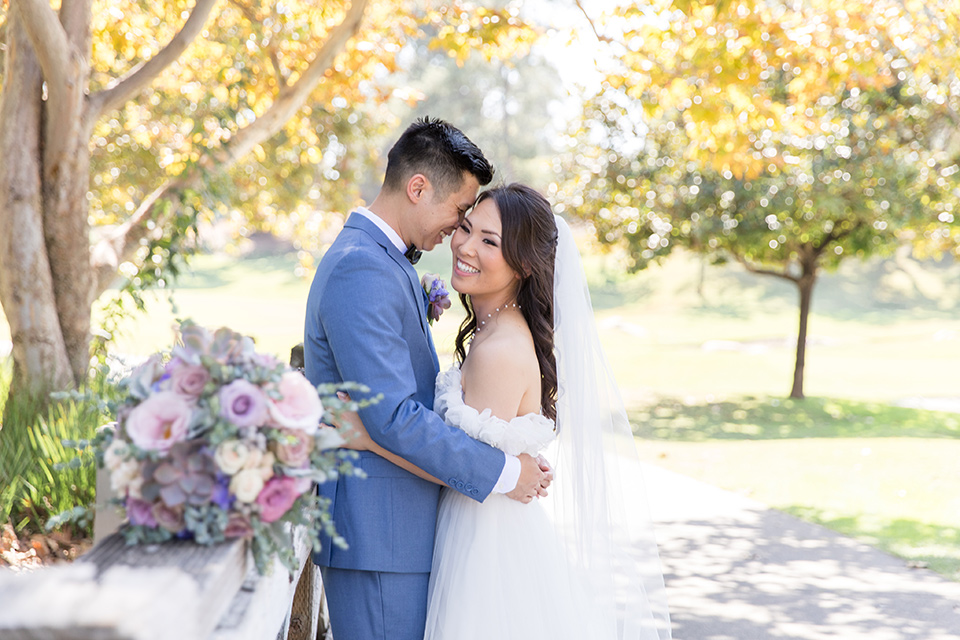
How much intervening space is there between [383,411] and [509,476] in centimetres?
57

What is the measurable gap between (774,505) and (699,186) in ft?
24.2

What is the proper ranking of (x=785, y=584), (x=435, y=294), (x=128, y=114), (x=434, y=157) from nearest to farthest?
(x=434, y=157) → (x=435, y=294) → (x=785, y=584) → (x=128, y=114)

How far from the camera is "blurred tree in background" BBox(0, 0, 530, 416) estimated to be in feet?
16.2

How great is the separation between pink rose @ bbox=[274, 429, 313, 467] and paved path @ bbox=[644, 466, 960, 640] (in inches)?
139

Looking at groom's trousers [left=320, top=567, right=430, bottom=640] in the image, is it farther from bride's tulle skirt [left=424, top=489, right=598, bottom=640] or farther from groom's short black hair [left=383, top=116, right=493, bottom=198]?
groom's short black hair [left=383, top=116, right=493, bottom=198]

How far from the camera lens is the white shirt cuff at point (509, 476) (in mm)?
2750

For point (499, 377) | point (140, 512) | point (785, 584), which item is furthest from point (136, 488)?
point (785, 584)

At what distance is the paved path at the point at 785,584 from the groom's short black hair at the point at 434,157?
2.95 meters

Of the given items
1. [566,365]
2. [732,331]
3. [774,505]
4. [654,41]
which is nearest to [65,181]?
→ [566,365]

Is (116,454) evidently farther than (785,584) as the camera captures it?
No

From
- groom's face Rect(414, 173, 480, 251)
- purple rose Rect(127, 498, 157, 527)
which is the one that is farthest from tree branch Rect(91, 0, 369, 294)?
purple rose Rect(127, 498, 157, 527)

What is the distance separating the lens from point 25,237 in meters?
4.94

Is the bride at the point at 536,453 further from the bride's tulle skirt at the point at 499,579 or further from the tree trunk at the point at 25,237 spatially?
the tree trunk at the point at 25,237

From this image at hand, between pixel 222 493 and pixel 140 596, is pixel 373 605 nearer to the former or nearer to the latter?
pixel 222 493
